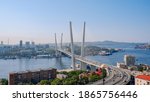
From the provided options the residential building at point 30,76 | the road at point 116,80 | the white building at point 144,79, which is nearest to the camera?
the white building at point 144,79

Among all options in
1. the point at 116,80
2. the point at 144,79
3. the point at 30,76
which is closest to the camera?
the point at 144,79

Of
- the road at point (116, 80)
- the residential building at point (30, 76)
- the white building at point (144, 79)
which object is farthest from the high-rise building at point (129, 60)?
the white building at point (144, 79)

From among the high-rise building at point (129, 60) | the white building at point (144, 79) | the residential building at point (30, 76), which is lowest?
the high-rise building at point (129, 60)

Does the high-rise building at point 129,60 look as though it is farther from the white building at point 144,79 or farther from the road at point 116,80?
the white building at point 144,79

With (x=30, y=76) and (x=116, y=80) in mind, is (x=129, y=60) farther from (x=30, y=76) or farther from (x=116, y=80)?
(x=30, y=76)

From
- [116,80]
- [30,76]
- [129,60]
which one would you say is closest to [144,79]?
[116,80]

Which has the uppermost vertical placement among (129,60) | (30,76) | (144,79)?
(144,79)

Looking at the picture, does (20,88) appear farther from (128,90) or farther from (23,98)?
(128,90)

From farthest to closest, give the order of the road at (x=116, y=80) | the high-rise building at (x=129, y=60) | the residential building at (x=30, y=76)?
1. the high-rise building at (x=129, y=60)
2. the residential building at (x=30, y=76)
3. the road at (x=116, y=80)

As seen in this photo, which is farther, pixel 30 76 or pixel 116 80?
pixel 30 76
